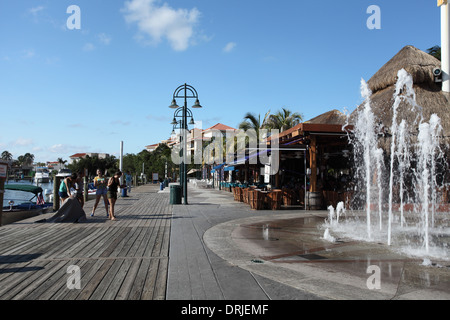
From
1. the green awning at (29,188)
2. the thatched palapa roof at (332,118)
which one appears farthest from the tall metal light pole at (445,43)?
the green awning at (29,188)

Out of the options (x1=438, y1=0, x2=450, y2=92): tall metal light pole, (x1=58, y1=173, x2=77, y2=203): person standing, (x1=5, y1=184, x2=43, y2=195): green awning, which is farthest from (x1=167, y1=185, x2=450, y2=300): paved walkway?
(x1=5, y1=184, x2=43, y2=195): green awning

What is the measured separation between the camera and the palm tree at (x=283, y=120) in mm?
37000

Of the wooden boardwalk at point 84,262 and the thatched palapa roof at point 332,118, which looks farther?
the thatched palapa roof at point 332,118

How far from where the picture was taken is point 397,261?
555 centimetres

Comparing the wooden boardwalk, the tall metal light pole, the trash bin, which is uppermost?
the tall metal light pole

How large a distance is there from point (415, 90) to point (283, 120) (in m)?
17.5

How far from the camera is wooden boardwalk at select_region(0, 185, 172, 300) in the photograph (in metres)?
4.04

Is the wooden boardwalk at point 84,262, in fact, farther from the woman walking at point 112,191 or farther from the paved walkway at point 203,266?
the woman walking at point 112,191

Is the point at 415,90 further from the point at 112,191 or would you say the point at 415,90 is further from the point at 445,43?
the point at 112,191

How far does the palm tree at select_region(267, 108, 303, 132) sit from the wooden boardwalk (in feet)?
96.5

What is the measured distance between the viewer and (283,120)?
37.2m

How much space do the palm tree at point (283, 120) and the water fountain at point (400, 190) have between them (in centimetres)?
1510

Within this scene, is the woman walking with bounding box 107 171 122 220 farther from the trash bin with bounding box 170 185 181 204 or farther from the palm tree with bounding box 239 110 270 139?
the palm tree with bounding box 239 110 270 139
